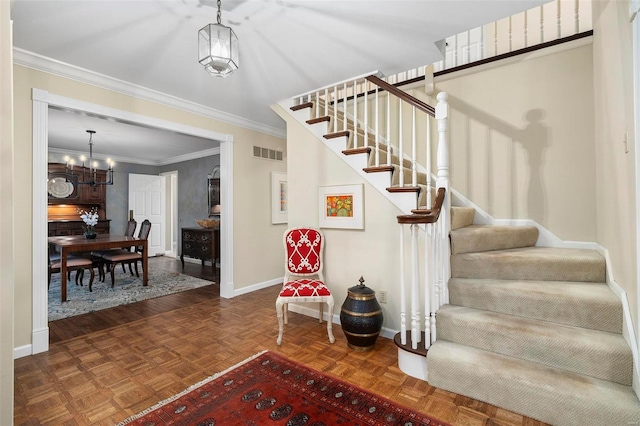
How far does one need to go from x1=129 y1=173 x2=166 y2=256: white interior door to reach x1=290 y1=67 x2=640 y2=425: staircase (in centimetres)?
704

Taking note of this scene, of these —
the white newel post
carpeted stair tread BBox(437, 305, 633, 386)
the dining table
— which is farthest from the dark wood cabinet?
carpeted stair tread BBox(437, 305, 633, 386)

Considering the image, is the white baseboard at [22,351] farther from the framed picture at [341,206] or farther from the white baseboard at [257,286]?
the framed picture at [341,206]

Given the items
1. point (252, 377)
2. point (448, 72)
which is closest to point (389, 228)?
point (252, 377)

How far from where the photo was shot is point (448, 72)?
3.27 metres

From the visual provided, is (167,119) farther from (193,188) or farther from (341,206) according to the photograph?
(193,188)

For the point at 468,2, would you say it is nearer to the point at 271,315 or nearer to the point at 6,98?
the point at 6,98

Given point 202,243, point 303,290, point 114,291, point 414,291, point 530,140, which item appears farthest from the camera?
point 202,243

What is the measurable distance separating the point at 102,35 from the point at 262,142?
2.54 metres

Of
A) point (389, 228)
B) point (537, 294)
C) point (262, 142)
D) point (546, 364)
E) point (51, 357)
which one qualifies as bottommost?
point (51, 357)

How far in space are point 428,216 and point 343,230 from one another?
1199 millimetres

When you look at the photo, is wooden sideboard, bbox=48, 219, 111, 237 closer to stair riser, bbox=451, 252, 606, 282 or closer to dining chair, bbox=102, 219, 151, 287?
dining chair, bbox=102, 219, 151, 287

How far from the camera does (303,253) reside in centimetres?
314

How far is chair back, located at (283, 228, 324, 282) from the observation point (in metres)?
3.13

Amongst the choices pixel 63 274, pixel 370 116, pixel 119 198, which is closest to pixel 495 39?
pixel 370 116
